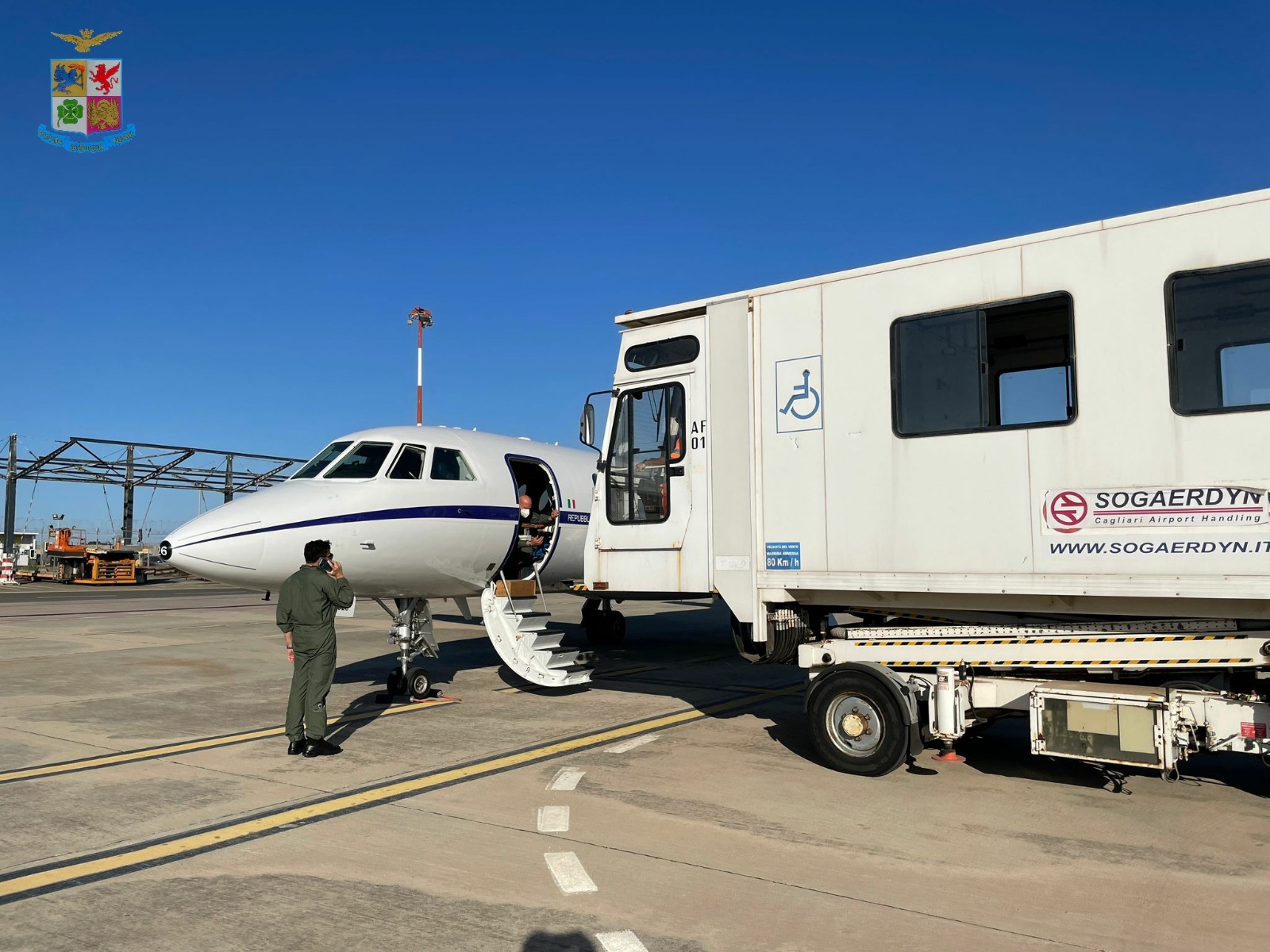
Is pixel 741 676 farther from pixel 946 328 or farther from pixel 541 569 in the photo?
pixel 946 328

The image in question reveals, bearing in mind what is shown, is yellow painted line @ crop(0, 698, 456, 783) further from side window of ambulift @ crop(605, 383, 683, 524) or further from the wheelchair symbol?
the wheelchair symbol

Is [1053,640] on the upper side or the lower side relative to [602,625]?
upper

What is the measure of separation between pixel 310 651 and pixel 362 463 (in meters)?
3.16

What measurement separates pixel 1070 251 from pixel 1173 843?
13.7 ft

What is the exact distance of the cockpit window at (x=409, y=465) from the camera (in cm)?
1127

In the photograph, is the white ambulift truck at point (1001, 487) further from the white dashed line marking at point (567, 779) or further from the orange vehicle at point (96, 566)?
the orange vehicle at point (96, 566)

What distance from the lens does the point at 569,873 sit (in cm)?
539

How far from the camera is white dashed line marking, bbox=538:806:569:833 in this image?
6.24 meters

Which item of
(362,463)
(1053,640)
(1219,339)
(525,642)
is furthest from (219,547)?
(1219,339)

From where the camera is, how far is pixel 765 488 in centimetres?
828

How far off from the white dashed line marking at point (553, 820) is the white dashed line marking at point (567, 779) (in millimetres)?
600

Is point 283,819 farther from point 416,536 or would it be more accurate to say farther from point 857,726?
point 416,536

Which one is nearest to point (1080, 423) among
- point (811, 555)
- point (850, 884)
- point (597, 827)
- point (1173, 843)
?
point (811, 555)

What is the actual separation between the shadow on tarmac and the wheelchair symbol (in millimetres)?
4835
